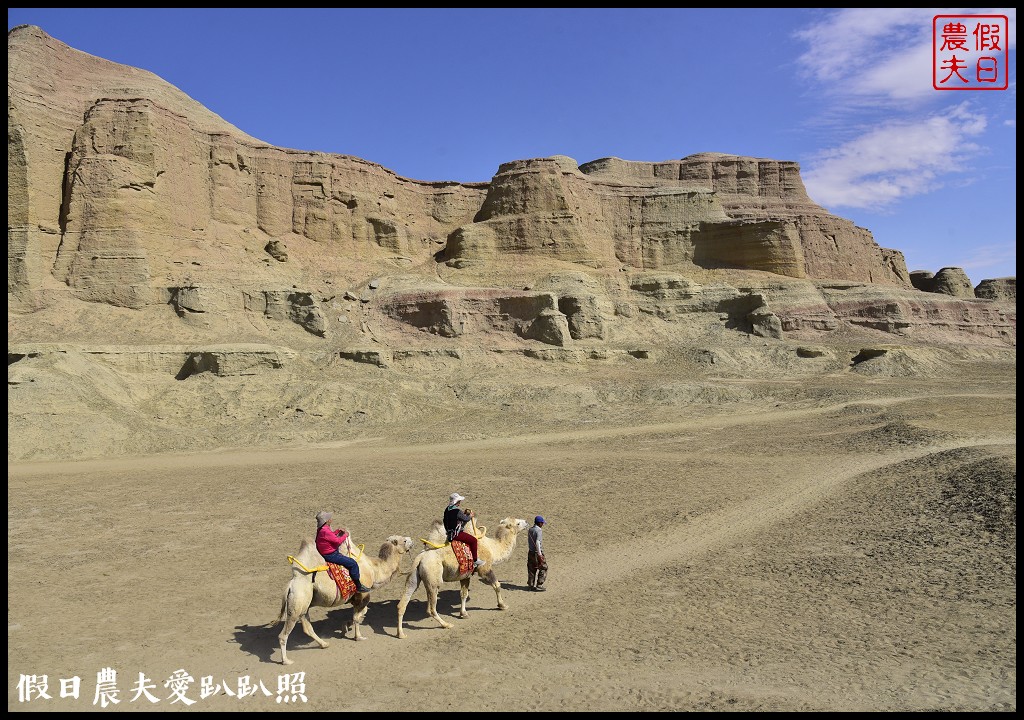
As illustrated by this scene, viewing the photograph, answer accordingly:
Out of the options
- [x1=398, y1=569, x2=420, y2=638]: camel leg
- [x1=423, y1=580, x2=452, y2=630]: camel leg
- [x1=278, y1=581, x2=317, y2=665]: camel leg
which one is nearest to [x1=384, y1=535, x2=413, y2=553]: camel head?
[x1=398, y1=569, x2=420, y2=638]: camel leg

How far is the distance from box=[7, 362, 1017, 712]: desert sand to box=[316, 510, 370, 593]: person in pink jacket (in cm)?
80

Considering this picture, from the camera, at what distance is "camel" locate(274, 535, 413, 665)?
714 centimetres

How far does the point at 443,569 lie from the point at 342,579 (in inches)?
53.6

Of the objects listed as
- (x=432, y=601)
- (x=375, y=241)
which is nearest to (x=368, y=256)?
(x=375, y=241)

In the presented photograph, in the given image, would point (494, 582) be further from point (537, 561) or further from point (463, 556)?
point (537, 561)

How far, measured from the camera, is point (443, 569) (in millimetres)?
8398

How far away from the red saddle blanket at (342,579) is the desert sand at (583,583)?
62cm

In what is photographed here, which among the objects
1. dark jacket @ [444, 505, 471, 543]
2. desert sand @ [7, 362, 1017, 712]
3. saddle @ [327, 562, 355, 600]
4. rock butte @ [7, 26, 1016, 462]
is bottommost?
desert sand @ [7, 362, 1017, 712]

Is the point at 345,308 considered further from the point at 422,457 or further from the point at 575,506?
the point at 575,506

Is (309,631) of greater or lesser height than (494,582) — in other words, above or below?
below

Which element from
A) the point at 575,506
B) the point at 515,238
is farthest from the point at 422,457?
the point at 515,238

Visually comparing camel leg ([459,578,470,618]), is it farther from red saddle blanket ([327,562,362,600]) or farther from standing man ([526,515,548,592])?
red saddle blanket ([327,562,362,600])

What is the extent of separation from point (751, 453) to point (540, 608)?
13.1 m

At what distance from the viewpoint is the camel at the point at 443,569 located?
8125mm
